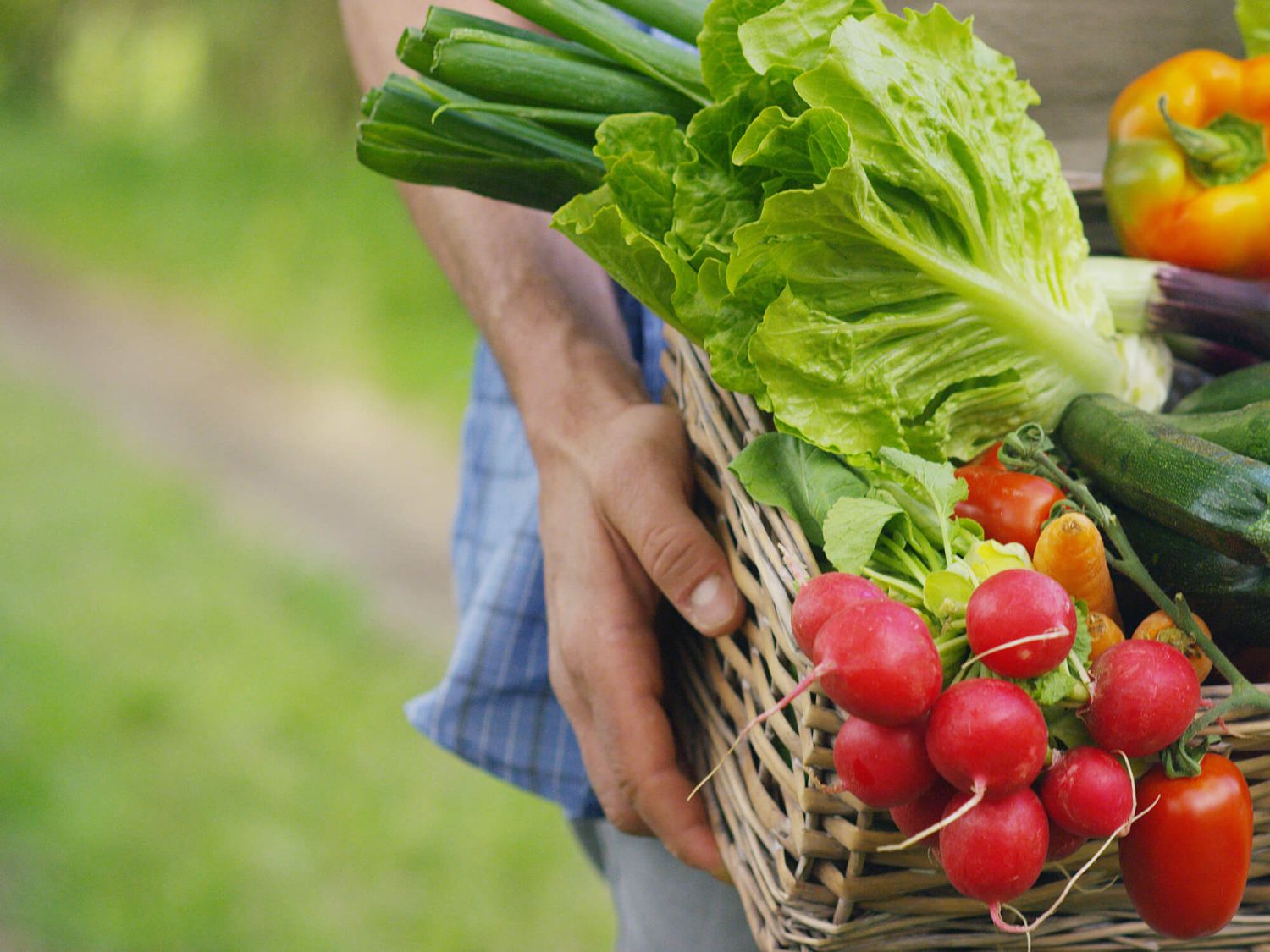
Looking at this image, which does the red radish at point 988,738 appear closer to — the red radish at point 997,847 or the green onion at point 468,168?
the red radish at point 997,847

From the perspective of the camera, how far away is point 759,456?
108 cm

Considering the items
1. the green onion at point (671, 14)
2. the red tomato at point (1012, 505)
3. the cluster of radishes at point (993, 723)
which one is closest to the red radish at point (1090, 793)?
the cluster of radishes at point (993, 723)

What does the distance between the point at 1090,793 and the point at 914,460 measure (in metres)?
0.30

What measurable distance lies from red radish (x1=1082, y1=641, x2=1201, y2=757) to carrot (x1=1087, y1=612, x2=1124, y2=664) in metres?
0.09

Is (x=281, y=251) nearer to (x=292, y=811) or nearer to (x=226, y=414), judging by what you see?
(x=226, y=414)

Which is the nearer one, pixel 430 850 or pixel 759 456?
pixel 759 456

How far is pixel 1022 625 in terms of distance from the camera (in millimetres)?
840

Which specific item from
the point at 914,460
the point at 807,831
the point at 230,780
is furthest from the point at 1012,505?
the point at 230,780

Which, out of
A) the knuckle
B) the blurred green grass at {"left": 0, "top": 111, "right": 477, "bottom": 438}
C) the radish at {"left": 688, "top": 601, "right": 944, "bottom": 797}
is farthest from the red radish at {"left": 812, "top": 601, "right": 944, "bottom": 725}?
the blurred green grass at {"left": 0, "top": 111, "right": 477, "bottom": 438}

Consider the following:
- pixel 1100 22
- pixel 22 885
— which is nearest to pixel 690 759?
pixel 1100 22

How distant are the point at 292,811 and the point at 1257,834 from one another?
224cm

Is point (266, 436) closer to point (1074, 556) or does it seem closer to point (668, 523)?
point (668, 523)

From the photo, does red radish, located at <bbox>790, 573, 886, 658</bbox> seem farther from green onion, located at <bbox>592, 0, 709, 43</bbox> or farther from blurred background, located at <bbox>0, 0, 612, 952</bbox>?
blurred background, located at <bbox>0, 0, 612, 952</bbox>

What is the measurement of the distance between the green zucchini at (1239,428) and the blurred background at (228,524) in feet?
6.10
